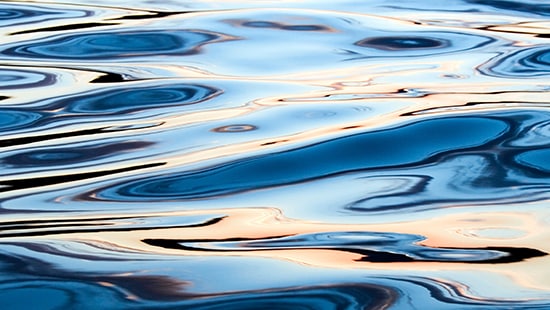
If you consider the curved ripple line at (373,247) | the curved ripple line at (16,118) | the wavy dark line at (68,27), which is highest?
the wavy dark line at (68,27)

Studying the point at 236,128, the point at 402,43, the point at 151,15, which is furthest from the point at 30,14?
the point at 236,128

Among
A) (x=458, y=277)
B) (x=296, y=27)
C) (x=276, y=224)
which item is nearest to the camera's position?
(x=458, y=277)

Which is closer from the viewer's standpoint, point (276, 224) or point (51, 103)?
point (276, 224)

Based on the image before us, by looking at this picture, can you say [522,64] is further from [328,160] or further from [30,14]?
[30,14]

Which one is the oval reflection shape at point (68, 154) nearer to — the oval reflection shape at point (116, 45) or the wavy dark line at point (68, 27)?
the oval reflection shape at point (116, 45)

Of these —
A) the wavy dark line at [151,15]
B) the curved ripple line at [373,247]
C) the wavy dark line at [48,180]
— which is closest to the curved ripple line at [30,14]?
the wavy dark line at [151,15]

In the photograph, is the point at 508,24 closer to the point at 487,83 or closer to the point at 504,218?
the point at 487,83

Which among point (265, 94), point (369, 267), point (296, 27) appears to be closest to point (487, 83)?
point (265, 94)

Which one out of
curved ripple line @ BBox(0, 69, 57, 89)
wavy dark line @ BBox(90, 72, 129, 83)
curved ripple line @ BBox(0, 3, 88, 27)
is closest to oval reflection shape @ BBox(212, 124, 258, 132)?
wavy dark line @ BBox(90, 72, 129, 83)
